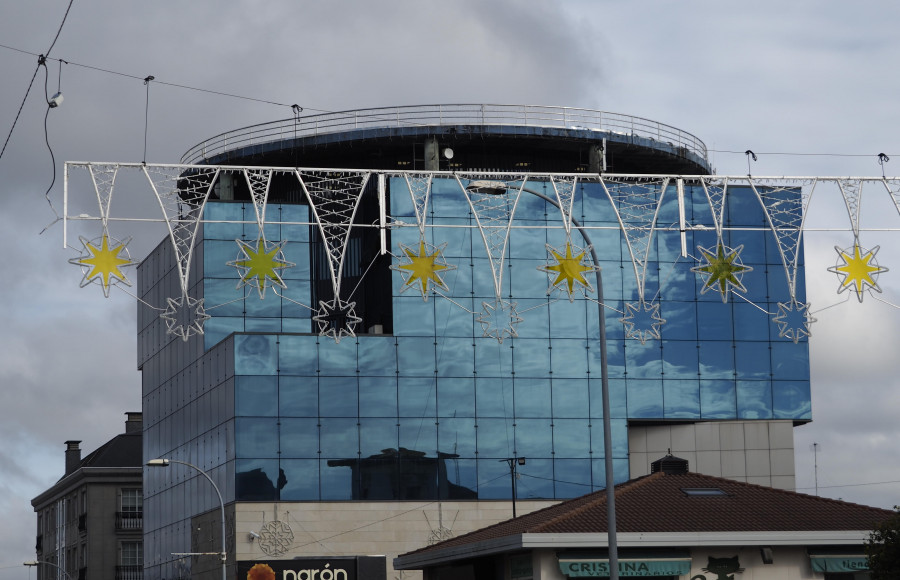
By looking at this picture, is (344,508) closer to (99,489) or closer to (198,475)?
(198,475)

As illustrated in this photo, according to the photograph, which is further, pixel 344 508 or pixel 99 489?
pixel 99 489

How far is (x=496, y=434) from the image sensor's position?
222ft

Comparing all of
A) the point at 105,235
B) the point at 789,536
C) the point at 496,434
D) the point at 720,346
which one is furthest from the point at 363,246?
the point at 105,235

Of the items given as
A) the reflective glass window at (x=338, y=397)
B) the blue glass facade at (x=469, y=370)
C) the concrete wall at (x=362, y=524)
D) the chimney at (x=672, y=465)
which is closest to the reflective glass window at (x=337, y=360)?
the blue glass facade at (x=469, y=370)

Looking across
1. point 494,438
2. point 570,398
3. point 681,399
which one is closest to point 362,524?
point 494,438

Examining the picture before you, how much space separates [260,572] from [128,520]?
6771 centimetres

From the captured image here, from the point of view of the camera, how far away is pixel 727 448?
71.0m

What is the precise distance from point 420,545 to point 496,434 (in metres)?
6.41

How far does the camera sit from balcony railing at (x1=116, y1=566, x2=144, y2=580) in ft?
355

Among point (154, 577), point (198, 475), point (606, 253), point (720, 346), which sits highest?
point (606, 253)

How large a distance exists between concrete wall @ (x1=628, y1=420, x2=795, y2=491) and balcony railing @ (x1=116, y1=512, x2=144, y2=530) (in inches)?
2024

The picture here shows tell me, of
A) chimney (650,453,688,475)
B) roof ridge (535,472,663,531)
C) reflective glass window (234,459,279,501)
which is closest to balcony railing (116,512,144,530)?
reflective glass window (234,459,279,501)

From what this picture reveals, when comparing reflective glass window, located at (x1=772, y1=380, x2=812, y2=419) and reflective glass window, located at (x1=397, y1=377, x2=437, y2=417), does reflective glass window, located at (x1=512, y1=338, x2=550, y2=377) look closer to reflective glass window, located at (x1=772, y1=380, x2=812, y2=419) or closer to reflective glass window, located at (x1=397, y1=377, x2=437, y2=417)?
reflective glass window, located at (x1=397, y1=377, x2=437, y2=417)

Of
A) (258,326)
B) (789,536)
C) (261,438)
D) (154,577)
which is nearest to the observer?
(789,536)
